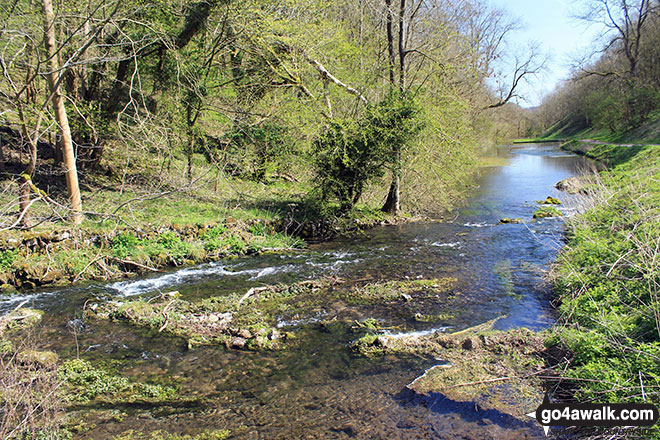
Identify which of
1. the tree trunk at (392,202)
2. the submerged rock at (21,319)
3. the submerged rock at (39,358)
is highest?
the tree trunk at (392,202)

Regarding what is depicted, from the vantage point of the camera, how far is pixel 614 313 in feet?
18.2

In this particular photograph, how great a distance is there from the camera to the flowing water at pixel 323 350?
181 inches

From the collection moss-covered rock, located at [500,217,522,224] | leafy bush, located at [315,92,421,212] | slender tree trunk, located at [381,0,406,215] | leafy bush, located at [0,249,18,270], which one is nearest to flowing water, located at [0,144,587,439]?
leafy bush, located at [0,249,18,270]

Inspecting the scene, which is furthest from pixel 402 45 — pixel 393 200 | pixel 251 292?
pixel 251 292

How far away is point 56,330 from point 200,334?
253cm

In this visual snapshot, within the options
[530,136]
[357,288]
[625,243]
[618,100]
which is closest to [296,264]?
[357,288]

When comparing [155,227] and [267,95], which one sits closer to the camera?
[155,227]

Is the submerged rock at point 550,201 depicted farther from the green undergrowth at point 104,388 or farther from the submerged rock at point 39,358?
the submerged rock at point 39,358

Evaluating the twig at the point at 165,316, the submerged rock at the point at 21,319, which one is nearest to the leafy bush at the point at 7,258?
the submerged rock at the point at 21,319

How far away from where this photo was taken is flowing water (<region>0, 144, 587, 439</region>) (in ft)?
15.1

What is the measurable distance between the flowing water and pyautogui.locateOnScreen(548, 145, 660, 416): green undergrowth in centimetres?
77

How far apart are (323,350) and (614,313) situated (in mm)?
3908

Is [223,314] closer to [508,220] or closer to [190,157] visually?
[190,157]

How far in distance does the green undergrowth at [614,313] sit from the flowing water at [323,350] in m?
0.77
